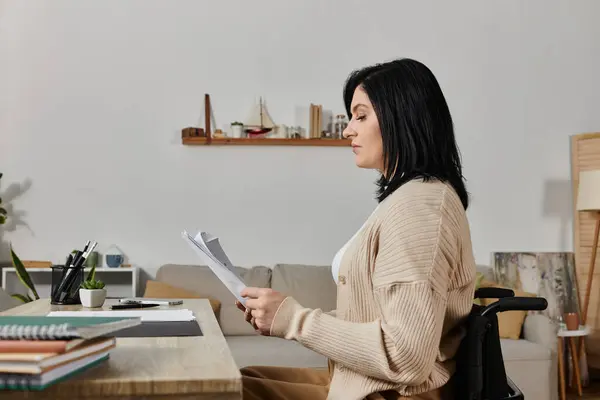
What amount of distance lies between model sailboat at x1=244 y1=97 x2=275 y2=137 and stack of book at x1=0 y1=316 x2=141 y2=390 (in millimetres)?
3375

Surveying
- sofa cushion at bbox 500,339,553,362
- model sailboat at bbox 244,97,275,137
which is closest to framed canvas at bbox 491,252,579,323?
sofa cushion at bbox 500,339,553,362

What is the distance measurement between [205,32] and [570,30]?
8.22 ft

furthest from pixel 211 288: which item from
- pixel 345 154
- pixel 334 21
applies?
pixel 334 21

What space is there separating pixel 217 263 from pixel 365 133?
1.46ft

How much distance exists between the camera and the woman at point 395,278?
4.25 ft

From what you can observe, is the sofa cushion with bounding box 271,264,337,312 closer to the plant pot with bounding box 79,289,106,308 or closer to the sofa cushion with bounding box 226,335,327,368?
the sofa cushion with bounding box 226,335,327,368

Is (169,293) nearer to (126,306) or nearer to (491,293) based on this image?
(126,306)

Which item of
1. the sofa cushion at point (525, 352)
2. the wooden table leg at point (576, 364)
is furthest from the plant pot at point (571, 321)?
the sofa cushion at point (525, 352)

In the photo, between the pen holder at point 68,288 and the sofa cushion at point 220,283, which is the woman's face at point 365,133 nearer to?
the pen holder at point 68,288

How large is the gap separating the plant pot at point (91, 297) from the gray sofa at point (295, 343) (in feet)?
4.04

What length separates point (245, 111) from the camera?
4469 mm

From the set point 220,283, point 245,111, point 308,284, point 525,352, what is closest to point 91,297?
point 220,283

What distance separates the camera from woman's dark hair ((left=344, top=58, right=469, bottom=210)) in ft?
4.98

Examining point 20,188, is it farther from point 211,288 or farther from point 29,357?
point 29,357
